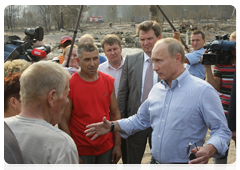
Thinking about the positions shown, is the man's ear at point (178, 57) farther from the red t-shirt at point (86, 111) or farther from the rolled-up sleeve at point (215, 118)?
the red t-shirt at point (86, 111)

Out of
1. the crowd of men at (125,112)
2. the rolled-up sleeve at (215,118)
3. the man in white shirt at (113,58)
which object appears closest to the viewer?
the crowd of men at (125,112)

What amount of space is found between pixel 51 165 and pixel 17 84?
0.87 meters

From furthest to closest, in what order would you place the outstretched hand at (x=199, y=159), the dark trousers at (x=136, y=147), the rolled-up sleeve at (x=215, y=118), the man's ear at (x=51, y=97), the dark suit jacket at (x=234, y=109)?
the dark trousers at (x=136, y=147) → the dark suit jacket at (x=234, y=109) → the rolled-up sleeve at (x=215, y=118) → the outstretched hand at (x=199, y=159) → the man's ear at (x=51, y=97)

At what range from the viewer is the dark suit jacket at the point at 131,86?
2688 mm

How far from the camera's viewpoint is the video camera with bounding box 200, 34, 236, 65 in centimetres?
253

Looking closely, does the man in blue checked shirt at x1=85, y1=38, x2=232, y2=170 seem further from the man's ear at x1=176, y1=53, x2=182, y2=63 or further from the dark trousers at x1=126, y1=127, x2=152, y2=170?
the dark trousers at x1=126, y1=127, x2=152, y2=170

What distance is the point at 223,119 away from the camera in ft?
5.58

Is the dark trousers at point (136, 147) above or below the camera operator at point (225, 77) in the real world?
below

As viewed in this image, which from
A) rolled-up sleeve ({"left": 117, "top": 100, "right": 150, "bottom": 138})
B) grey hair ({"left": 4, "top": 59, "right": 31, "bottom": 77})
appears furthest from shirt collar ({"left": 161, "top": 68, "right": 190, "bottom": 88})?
grey hair ({"left": 4, "top": 59, "right": 31, "bottom": 77})

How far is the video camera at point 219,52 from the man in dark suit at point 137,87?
63cm

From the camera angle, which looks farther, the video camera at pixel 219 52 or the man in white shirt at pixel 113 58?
the man in white shirt at pixel 113 58

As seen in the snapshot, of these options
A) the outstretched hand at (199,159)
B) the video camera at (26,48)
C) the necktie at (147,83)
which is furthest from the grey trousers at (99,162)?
the video camera at (26,48)
